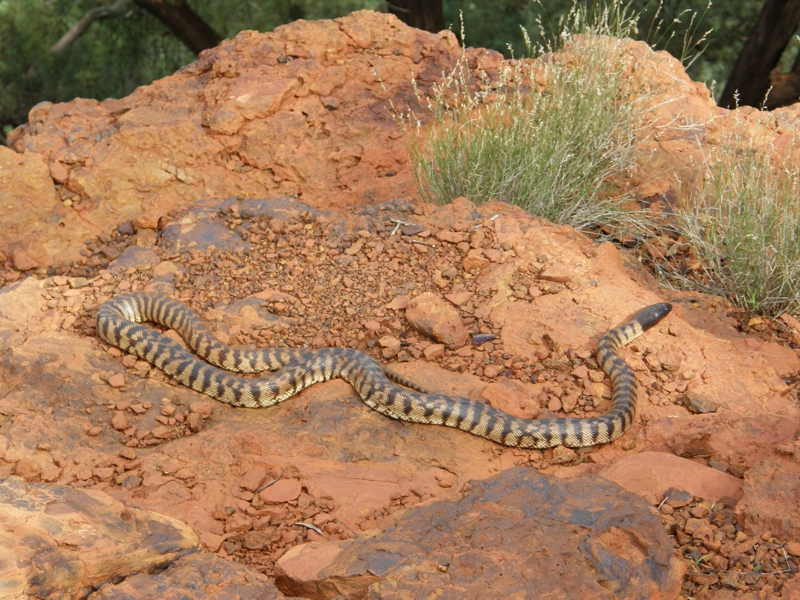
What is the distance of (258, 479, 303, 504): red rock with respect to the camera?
601 cm

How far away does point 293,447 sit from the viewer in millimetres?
6547

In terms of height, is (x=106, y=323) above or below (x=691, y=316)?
below

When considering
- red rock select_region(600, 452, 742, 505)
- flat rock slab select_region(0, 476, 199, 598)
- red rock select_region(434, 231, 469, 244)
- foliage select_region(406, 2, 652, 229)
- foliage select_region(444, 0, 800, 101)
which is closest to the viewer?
flat rock slab select_region(0, 476, 199, 598)

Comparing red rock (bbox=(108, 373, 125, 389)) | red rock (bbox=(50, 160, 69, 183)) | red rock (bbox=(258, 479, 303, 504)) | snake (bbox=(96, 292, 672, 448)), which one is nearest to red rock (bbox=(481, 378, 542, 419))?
snake (bbox=(96, 292, 672, 448))

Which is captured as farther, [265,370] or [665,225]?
[665,225]

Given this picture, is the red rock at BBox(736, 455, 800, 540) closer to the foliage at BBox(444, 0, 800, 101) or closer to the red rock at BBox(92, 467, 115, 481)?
the red rock at BBox(92, 467, 115, 481)

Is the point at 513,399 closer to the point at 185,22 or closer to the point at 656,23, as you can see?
the point at 185,22

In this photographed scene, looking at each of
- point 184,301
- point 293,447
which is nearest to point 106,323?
point 184,301

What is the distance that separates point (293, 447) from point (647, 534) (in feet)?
9.40

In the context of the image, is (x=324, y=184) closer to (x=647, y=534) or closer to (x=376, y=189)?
(x=376, y=189)

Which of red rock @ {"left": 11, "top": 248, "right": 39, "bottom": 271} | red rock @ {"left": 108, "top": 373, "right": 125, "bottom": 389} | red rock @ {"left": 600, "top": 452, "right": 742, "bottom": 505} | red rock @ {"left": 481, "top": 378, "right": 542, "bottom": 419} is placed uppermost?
red rock @ {"left": 600, "top": 452, "right": 742, "bottom": 505}

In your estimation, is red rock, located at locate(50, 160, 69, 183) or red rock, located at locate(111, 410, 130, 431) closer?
red rock, located at locate(111, 410, 130, 431)

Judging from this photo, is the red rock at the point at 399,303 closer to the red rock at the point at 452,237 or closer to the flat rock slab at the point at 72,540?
the red rock at the point at 452,237

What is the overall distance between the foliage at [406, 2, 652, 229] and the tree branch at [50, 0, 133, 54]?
8.29m
